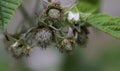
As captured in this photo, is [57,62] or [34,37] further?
[57,62]

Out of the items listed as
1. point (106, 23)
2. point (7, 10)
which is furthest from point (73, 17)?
point (7, 10)

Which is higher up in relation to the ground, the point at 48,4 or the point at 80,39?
the point at 48,4

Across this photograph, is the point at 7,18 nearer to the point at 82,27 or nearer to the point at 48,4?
the point at 48,4

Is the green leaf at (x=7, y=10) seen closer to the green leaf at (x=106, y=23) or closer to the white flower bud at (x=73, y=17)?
the white flower bud at (x=73, y=17)

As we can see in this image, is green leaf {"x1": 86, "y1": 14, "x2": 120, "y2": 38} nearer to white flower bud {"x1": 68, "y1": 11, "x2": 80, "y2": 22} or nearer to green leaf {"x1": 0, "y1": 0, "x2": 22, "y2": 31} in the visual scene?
white flower bud {"x1": 68, "y1": 11, "x2": 80, "y2": 22}

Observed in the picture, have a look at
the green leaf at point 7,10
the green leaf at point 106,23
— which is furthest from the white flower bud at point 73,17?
the green leaf at point 7,10

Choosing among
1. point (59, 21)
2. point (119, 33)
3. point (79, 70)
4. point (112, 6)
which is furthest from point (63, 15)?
point (112, 6)

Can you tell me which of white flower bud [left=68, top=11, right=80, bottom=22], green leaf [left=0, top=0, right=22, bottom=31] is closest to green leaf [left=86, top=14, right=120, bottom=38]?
white flower bud [left=68, top=11, right=80, bottom=22]
